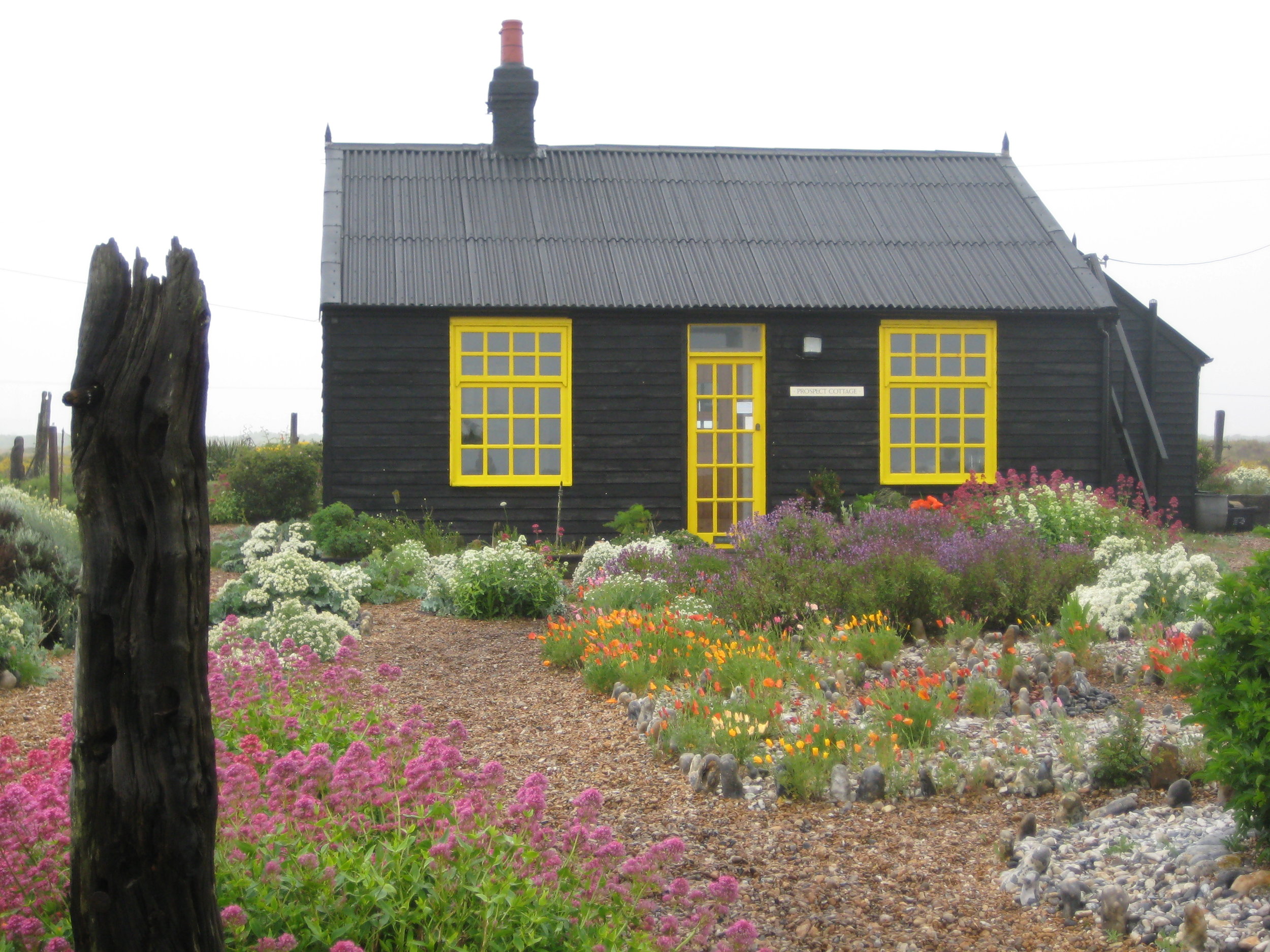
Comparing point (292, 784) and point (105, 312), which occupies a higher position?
point (105, 312)

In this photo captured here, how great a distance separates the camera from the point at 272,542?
10.4 meters

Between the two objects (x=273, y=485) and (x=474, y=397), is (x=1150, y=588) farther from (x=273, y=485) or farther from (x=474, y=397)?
(x=273, y=485)

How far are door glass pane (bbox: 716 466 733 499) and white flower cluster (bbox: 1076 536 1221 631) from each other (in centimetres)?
518

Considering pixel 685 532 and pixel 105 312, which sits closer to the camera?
pixel 105 312

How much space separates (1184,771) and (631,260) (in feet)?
31.1

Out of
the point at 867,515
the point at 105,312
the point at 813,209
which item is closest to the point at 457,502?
the point at 867,515

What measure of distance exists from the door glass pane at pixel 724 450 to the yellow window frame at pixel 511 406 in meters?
1.62

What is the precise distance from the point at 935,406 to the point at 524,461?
4599mm

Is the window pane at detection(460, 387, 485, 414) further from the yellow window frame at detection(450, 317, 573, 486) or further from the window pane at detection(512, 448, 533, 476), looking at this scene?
the window pane at detection(512, 448, 533, 476)

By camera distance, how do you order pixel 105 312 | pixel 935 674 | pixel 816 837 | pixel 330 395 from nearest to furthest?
pixel 105 312, pixel 816 837, pixel 935 674, pixel 330 395

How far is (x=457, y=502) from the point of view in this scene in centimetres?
1219

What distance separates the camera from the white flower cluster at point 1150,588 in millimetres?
7086

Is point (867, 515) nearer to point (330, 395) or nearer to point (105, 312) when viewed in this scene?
point (330, 395)

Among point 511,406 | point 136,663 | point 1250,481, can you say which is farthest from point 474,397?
point 1250,481
